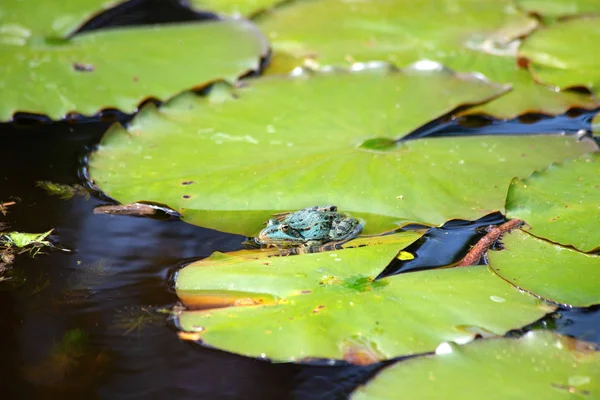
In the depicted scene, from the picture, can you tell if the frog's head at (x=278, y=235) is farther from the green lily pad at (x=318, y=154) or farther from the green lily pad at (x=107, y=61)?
the green lily pad at (x=107, y=61)

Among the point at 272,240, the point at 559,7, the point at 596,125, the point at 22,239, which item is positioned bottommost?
the point at 22,239

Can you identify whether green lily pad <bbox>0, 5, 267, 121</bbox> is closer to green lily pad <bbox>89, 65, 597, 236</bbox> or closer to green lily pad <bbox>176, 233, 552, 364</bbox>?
green lily pad <bbox>89, 65, 597, 236</bbox>

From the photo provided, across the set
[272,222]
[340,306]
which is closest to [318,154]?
[272,222]

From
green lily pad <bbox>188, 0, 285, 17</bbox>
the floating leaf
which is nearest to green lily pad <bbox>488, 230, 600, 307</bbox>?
the floating leaf

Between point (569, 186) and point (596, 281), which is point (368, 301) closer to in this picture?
point (596, 281)

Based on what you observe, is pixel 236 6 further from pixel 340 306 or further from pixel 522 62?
pixel 340 306
